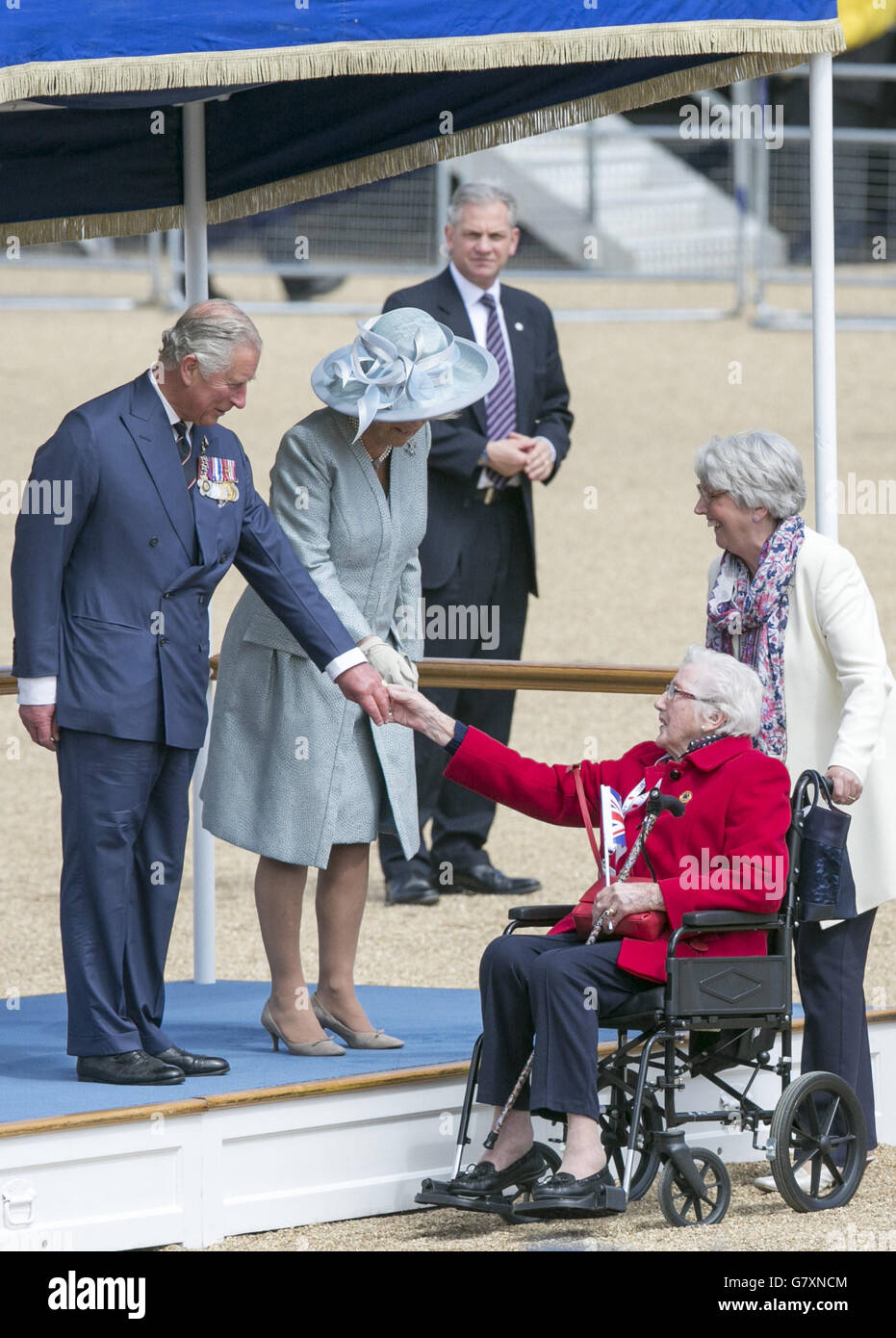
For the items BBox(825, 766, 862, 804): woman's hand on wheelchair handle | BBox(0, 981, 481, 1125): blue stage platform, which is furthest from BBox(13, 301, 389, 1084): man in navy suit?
BBox(825, 766, 862, 804): woman's hand on wheelchair handle

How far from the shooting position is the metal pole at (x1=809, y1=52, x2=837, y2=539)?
5.18 metres

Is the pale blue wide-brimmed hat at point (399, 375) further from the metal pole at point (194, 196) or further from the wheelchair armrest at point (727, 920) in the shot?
the wheelchair armrest at point (727, 920)

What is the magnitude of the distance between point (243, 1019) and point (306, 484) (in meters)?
1.36

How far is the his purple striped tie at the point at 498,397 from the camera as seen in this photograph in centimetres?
773

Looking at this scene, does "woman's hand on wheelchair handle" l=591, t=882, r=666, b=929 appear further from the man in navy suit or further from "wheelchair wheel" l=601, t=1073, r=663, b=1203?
the man in navy suit

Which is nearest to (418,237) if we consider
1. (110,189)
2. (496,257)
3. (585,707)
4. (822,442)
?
(585,707)

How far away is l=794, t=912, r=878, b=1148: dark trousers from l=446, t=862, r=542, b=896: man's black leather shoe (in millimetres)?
2984

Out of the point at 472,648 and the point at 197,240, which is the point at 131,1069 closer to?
the point at 197,240

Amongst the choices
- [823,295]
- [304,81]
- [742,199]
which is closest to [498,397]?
[304,81]

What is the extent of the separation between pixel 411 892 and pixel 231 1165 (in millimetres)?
3239

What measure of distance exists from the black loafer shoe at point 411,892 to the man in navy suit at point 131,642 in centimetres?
304

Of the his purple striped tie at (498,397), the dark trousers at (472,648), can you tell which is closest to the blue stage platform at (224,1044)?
the dark trousers at (472,648)

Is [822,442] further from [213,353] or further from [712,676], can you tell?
[213,353]

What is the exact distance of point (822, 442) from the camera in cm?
522
